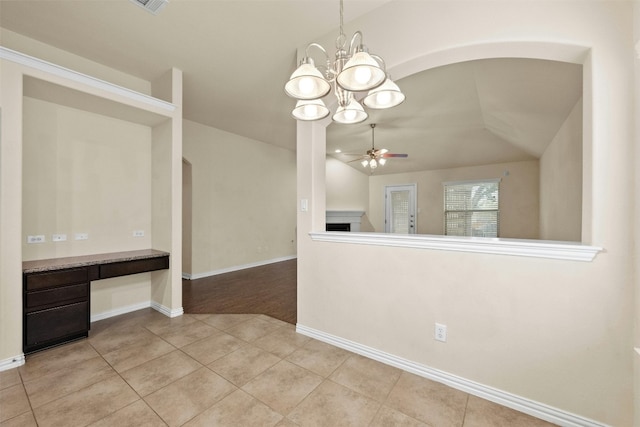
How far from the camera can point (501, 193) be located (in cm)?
656

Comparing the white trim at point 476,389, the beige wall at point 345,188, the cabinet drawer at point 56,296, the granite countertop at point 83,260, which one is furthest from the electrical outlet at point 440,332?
the beige wall at point 345,188

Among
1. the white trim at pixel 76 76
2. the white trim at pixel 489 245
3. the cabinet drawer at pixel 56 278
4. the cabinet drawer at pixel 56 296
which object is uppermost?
the white trim at pixel 76 76

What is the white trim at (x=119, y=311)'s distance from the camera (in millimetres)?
Result: 3194

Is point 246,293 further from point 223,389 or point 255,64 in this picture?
point 255,64

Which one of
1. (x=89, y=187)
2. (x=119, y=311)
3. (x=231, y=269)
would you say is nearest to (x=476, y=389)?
(x=119, y=311)

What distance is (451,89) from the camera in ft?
12.7

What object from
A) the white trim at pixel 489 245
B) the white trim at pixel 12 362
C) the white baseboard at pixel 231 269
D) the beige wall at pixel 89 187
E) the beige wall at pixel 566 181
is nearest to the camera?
the white trim at pixel 489 245

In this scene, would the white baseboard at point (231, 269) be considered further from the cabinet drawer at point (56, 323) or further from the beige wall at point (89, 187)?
the cabinet drawer at point (56, 323)

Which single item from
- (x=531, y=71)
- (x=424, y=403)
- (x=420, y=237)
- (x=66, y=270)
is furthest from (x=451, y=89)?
(x=66, y=270)

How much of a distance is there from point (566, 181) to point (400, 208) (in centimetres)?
496

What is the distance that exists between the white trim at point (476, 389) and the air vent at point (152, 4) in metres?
3.43

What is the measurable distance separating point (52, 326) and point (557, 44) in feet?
15.2

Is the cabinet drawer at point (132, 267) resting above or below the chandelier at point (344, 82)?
below

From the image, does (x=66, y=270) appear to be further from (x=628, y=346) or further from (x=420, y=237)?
(x=628, y=346)
